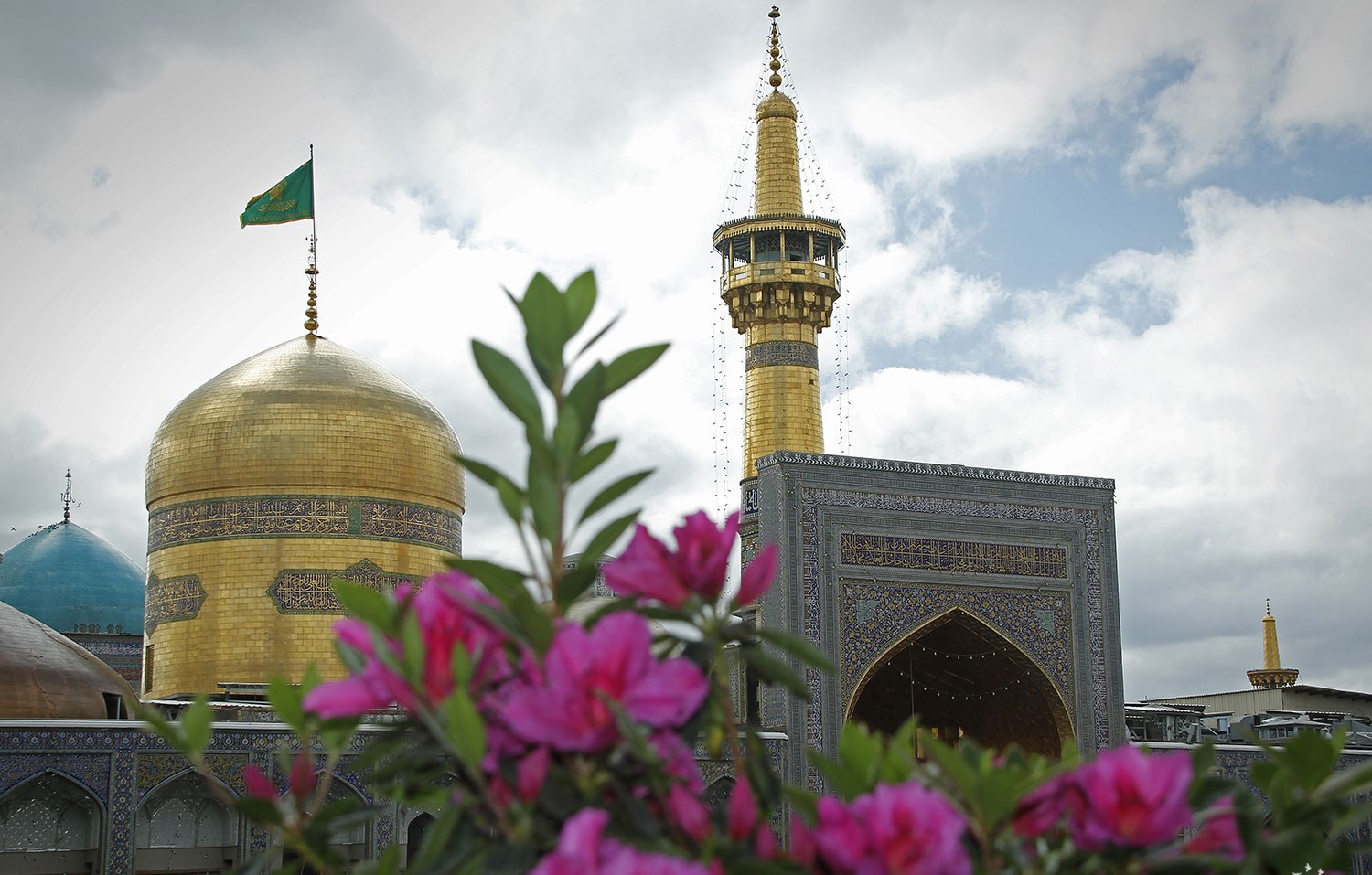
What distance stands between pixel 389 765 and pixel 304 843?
81 millimetres

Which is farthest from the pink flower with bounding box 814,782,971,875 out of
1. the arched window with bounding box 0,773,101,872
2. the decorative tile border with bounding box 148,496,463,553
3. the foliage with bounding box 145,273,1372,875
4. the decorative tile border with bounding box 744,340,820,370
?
the decorative tile border with bounding box 744,340,820,370

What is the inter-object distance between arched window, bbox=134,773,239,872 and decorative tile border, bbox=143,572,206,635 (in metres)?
3.02

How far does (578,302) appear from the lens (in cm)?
120

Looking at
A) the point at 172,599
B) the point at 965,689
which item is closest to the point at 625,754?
the point at 965,689

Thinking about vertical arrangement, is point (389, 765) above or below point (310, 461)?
below

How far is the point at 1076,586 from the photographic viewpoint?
14.0 metres

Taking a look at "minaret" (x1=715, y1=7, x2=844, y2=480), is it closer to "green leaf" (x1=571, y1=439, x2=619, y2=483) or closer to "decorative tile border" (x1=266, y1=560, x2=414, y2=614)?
"decorative tile border" (x1=266, y1=560, x2=414, y2=614)

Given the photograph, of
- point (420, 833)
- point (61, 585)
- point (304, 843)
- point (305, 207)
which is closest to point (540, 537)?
point (304, 843)

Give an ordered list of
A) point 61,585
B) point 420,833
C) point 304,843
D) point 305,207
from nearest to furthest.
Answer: point 304,843
point 420,833
point 305,207
point 61,585

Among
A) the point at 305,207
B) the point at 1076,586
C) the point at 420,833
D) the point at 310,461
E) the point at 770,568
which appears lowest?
the point at 420,833

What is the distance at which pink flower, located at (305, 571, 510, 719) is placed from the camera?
1.02 meters

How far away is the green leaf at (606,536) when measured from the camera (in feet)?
3.86

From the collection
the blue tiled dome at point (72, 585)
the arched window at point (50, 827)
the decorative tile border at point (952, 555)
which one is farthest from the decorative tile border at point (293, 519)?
the blue tiled dome at point (72, 585)

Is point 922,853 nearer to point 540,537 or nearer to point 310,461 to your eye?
point 540,537
